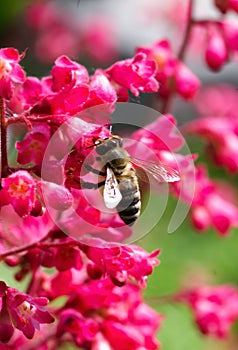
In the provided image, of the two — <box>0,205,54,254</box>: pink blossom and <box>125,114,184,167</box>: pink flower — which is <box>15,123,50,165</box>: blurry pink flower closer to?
<box>0,205,54,254</box>: pink blossom

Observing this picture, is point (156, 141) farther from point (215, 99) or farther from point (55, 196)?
point (215, 99)

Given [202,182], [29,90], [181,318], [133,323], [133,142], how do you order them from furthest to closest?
1. [181,318]
2. [202,182]
3. [133,323]
4. [133,142]
5. [29,90]

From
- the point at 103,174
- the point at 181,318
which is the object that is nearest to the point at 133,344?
the point at 103,174

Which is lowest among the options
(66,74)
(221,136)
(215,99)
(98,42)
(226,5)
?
(215,99)

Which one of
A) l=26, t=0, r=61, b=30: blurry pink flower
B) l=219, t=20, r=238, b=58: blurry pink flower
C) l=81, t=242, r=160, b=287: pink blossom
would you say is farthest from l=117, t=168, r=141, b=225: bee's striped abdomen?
l=26, t=0, r=61, b=30: blurry pink flower

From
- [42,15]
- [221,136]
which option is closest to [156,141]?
[221,136]

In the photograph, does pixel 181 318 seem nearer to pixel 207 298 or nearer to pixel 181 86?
pixel 207 298
